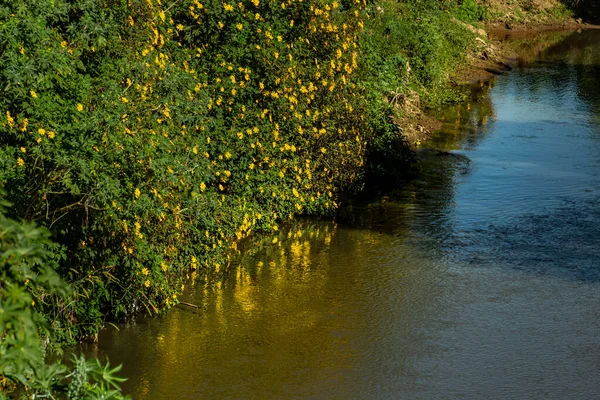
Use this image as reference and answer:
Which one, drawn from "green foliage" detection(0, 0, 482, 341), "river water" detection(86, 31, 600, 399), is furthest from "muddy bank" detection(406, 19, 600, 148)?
"green foliage" detection(0, 0, 482, 341)

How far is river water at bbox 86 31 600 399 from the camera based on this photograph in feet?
23.0

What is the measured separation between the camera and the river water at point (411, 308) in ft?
23.0

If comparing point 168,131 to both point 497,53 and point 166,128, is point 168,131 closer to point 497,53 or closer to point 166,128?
point 166,128

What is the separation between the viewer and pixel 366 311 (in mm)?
8273

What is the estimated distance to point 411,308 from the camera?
8359mm

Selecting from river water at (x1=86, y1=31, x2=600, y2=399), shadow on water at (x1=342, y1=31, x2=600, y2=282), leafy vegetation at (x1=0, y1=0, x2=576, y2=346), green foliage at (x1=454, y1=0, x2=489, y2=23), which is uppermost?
green foliage at (x1=454, y1=0, x2=489, y2=23)

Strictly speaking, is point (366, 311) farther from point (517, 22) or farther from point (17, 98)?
point (517, 22)

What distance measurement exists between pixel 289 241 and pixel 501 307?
107 inches

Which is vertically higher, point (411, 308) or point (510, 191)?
point (510, 191)

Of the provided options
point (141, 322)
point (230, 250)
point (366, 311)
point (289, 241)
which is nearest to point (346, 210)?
point (289, 241)

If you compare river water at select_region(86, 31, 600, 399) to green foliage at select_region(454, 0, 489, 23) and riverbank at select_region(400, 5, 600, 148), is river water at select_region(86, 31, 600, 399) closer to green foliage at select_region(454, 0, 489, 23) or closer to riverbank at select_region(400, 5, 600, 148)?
riverbank at select_region(400, 5, 600, 148)

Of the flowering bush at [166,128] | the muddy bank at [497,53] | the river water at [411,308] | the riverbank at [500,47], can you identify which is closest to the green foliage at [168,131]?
the flowering bush at [166,128]

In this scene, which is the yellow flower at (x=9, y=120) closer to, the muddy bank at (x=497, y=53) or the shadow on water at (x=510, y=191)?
the shadow on water at (x=510, y=191)

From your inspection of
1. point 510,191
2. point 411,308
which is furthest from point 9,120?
point 510,191
